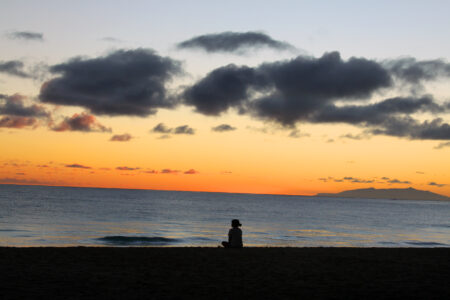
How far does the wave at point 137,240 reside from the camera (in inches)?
1511
